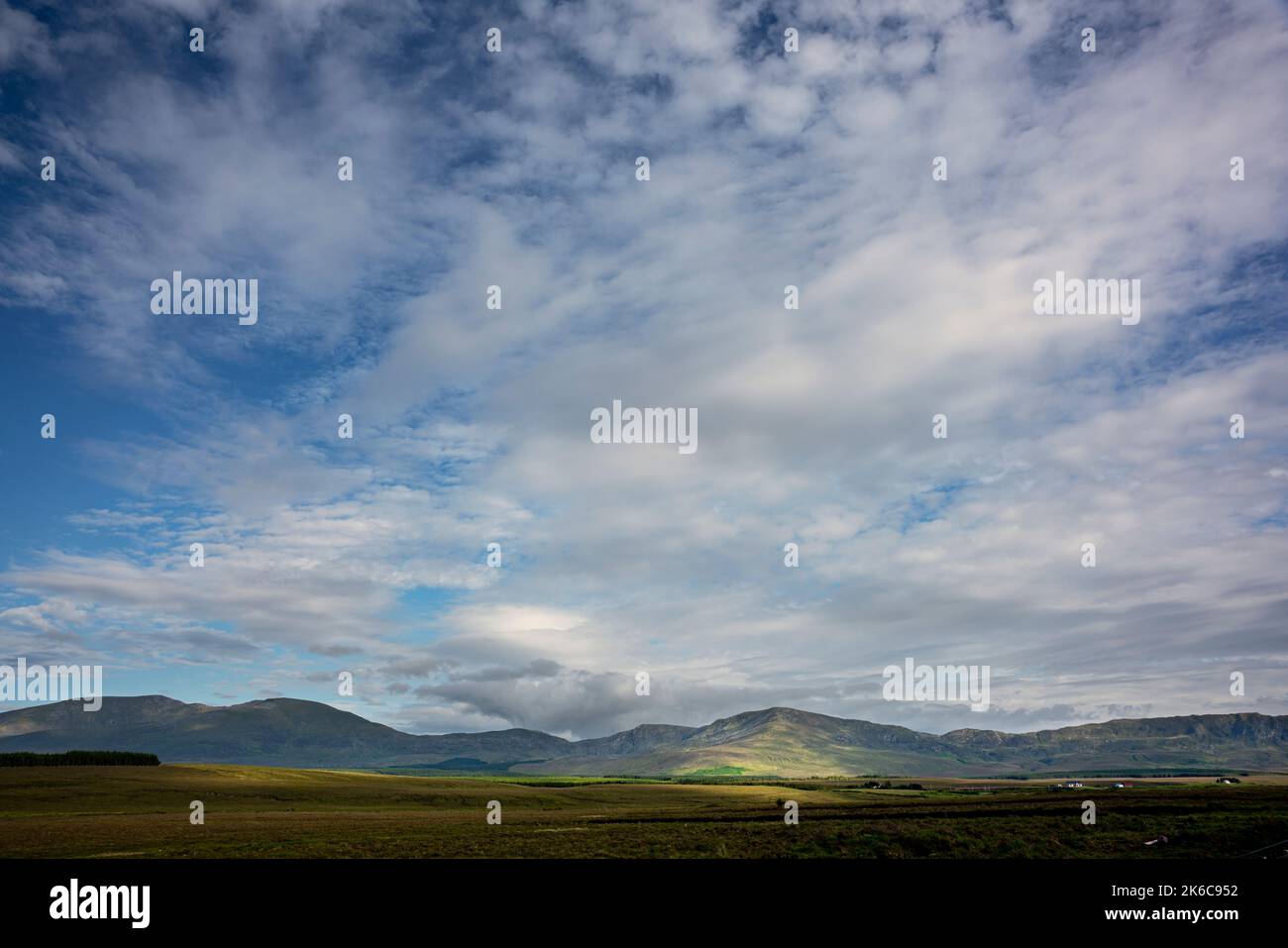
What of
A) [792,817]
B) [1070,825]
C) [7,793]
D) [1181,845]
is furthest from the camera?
[7,793]
